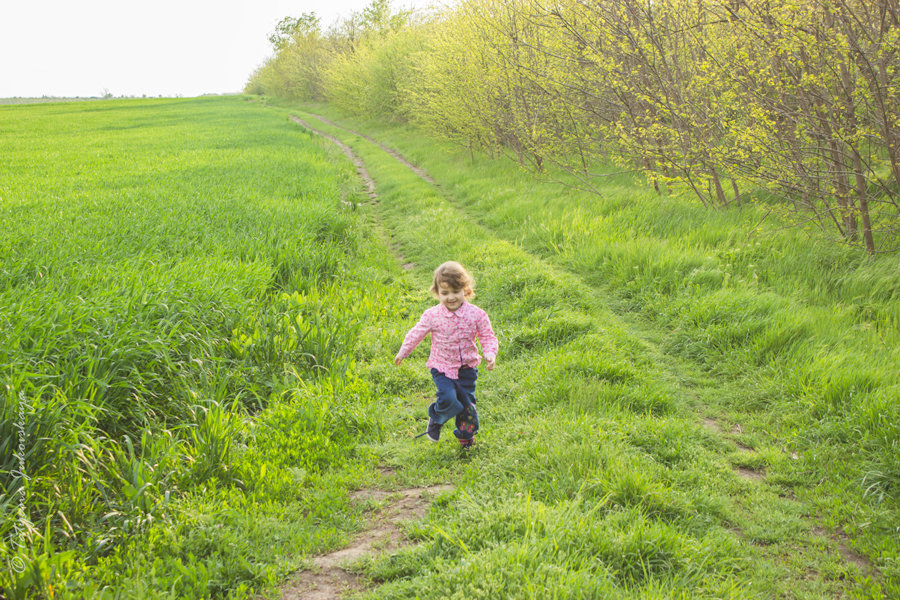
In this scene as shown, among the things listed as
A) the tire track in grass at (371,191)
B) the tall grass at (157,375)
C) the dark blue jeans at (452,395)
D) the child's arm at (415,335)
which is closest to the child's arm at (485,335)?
the dark blue jeans at (452,395)

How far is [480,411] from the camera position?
4781 mm

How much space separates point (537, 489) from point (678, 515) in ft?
2.72

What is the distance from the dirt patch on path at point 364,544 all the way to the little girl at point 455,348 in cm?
54

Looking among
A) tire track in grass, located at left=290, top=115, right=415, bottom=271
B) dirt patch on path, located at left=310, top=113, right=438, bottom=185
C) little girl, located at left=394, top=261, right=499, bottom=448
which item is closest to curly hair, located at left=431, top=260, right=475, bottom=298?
little girl, located at left=394, top=261, right=499, bottom=448

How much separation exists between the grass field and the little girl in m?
0.27

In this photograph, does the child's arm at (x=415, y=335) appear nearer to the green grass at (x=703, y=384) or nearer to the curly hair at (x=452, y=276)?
the curly hair at (x=452, y=276)

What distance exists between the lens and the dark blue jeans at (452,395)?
4.11 meters

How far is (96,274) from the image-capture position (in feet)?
18.1

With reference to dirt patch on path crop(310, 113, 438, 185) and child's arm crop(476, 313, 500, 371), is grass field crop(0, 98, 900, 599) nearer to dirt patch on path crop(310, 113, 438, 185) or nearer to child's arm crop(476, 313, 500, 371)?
child's arm crop(476, 313, 500, 371)

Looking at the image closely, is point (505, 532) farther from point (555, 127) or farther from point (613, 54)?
point (555, 127)

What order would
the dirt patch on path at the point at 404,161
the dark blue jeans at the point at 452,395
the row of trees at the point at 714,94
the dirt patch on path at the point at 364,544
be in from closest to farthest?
the dirt patch on path at the point at 364,544, the dark blue jeans at the point at 452,395, the row of trees at the point at 714,94, the dirt patch on path at the point at 404,161

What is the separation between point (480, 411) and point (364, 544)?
175cm

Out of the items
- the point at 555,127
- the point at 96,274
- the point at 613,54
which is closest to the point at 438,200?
the point at 555,127

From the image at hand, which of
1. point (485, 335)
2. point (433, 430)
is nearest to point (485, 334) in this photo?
point (485, 335)
